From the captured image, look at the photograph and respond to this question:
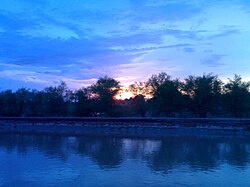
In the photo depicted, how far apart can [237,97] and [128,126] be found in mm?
14930

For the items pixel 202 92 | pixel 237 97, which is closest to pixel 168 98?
pixel 202 92

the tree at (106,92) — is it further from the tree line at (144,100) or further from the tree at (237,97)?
the tree at (237,97)

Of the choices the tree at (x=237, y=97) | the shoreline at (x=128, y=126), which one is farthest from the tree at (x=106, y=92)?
the tree at (x=237, y=97)

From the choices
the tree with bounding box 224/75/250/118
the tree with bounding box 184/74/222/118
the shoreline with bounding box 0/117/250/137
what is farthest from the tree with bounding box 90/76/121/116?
the tree with bounding box 224/75/250/118

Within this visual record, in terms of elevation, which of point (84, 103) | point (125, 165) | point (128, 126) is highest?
point (84, 103)

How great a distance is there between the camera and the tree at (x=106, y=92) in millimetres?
51506

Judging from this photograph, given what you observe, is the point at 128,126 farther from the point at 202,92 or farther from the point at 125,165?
the point at 125,165

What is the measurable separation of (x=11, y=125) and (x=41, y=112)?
11.2 m

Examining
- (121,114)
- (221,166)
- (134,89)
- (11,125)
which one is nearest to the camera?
(221,166)

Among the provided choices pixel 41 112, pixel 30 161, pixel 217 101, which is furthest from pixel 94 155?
pixel 41 112

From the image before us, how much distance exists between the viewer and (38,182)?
45.3ft

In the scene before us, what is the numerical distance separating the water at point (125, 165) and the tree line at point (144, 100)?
2055 centimetres

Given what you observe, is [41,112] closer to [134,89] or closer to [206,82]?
[134,89]

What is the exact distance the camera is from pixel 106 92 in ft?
173
